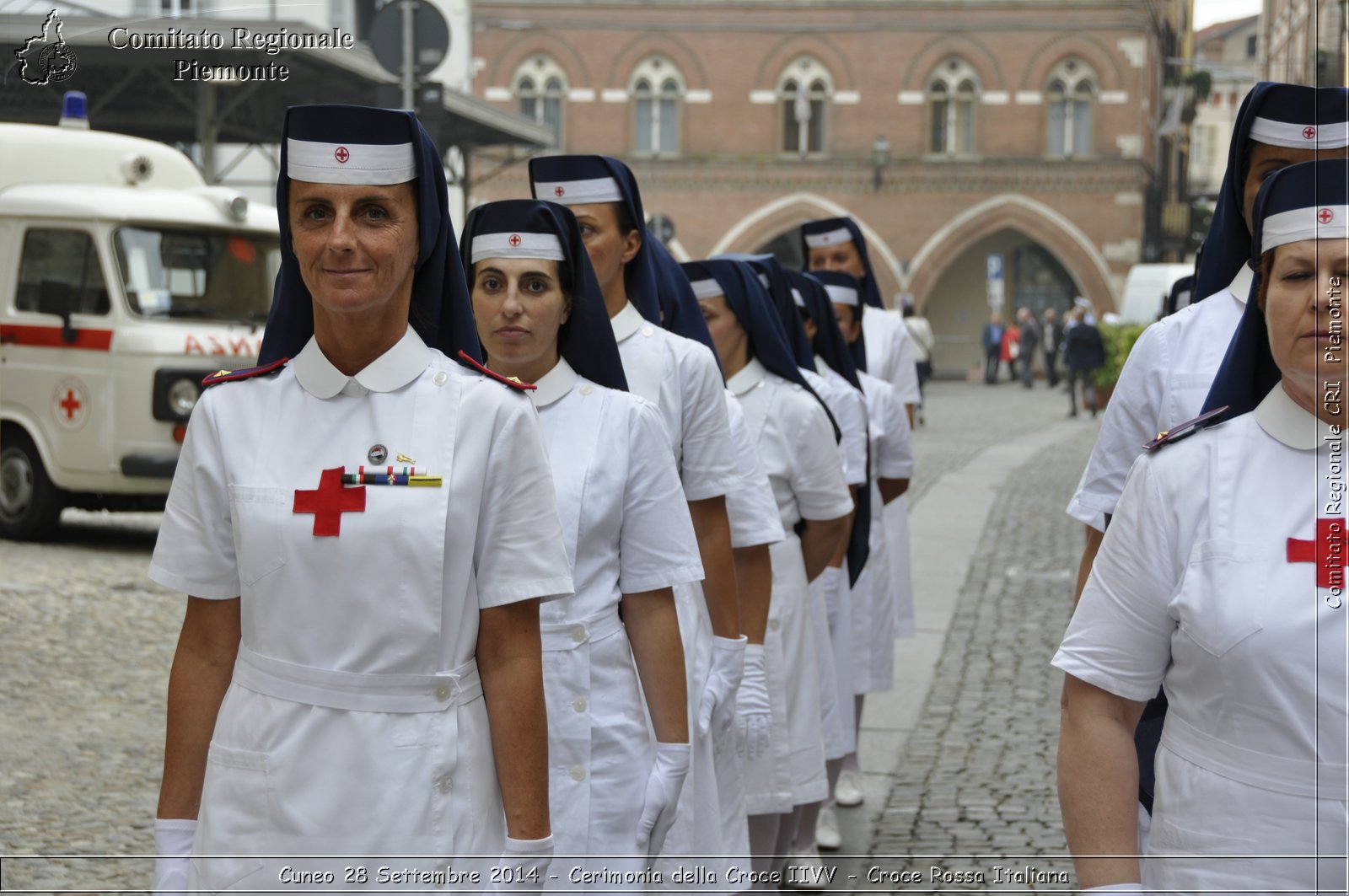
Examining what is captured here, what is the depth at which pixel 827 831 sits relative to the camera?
653 centimetres

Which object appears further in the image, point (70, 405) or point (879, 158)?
point (879, 158)

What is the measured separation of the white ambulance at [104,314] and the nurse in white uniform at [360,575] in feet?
35.5

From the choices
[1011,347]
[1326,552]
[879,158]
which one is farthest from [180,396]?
[879,158]

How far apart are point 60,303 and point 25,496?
5.05ft

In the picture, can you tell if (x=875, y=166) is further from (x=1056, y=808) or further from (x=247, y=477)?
(x=247, y=477)

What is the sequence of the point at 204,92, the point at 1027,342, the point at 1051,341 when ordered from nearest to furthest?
1. the point at 204,92
2. the point at 1051,341
3. the point at 1027,342

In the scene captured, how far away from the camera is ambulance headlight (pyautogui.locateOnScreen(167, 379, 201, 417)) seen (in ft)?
44.1

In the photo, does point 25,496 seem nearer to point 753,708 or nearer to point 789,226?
point 753,708

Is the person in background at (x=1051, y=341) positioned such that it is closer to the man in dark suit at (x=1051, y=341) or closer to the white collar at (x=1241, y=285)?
the man in dark suit at (x=1051, y=341)

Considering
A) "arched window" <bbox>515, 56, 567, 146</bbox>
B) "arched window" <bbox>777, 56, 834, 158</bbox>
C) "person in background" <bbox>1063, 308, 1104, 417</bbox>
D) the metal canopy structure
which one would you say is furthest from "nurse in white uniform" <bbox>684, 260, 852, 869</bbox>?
"arched window" <bbox>777, 56, 834, 158</bbox>

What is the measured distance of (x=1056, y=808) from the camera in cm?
686

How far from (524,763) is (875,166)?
45126mm

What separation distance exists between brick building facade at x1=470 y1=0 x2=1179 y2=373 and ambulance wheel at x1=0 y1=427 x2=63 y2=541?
32720 mm

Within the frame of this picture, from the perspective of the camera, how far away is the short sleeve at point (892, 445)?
802 centimetres
